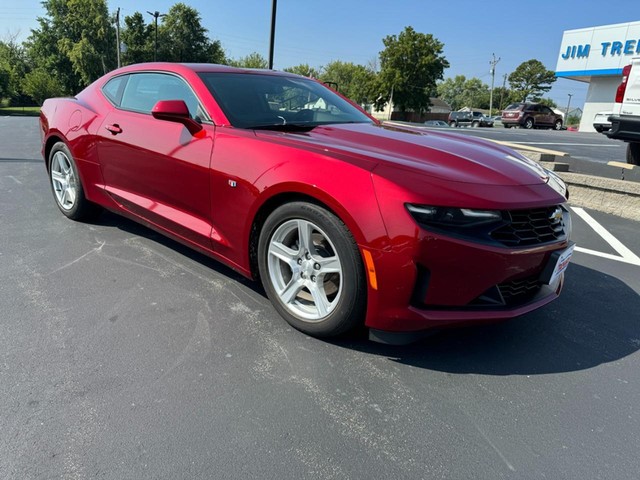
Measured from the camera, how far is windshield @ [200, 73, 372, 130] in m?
3.04

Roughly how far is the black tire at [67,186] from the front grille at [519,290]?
3649mm

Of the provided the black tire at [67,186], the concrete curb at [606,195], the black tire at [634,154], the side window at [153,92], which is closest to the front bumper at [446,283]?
the side window at [153,92]

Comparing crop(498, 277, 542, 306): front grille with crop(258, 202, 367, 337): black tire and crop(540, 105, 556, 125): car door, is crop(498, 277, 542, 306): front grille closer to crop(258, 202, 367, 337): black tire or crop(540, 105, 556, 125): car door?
crop(258, 202, 367, 337): black tire

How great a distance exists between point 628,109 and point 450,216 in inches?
276

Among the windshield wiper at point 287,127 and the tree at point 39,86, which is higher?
the tree at point 39,86

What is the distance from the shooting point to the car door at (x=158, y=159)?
2.95m

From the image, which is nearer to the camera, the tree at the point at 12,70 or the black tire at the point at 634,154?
the black tire at the point at 634,154

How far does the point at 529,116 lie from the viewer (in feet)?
105

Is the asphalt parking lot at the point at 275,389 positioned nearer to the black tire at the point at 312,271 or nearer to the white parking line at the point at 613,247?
the black tire at the point at 312,271

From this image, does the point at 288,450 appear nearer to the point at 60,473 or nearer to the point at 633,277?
the point at 60,473

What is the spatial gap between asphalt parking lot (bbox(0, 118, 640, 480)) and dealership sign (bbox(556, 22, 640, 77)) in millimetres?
34988

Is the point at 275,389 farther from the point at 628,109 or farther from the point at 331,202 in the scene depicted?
the point at 628,109

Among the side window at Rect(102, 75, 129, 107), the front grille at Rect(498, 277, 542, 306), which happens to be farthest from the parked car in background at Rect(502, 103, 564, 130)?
the front grille at Rect(498, 277, 542, 306)

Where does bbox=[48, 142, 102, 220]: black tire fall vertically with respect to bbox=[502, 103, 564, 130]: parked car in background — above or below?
below
